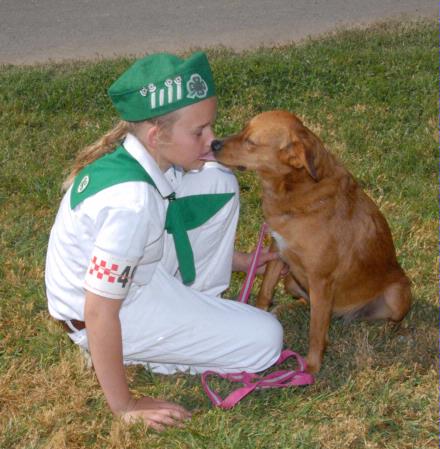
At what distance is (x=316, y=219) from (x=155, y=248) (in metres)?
0.86

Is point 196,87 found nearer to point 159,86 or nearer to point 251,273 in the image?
point 159,86

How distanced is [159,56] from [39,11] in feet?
21.1

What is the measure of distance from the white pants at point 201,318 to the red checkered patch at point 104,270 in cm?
43

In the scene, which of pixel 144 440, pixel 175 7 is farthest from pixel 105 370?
pixel 175 7

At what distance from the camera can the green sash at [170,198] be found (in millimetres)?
3002

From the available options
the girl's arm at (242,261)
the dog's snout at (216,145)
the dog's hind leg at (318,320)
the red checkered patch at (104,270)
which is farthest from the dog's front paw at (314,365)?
the red checkered patch at (104,270)

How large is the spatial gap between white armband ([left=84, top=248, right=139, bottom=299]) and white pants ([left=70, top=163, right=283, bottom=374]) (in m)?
0.40

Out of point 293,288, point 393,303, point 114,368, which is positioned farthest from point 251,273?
point 114,368

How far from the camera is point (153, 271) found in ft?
11.0

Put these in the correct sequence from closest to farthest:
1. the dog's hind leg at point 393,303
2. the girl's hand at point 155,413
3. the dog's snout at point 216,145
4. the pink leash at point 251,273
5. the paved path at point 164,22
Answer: the girl's hand at point 155,413, the dog's snout at point 216,145, the dog's hind leg at point 393,303, the pink leash at point 251,273, the paved path at point 164,22

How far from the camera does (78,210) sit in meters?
3.09

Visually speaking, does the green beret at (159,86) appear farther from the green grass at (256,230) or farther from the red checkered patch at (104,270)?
the green grass at (256,230)

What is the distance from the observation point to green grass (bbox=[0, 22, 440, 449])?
3.26 metres

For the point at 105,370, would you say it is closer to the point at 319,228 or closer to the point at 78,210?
the point at 78,210
